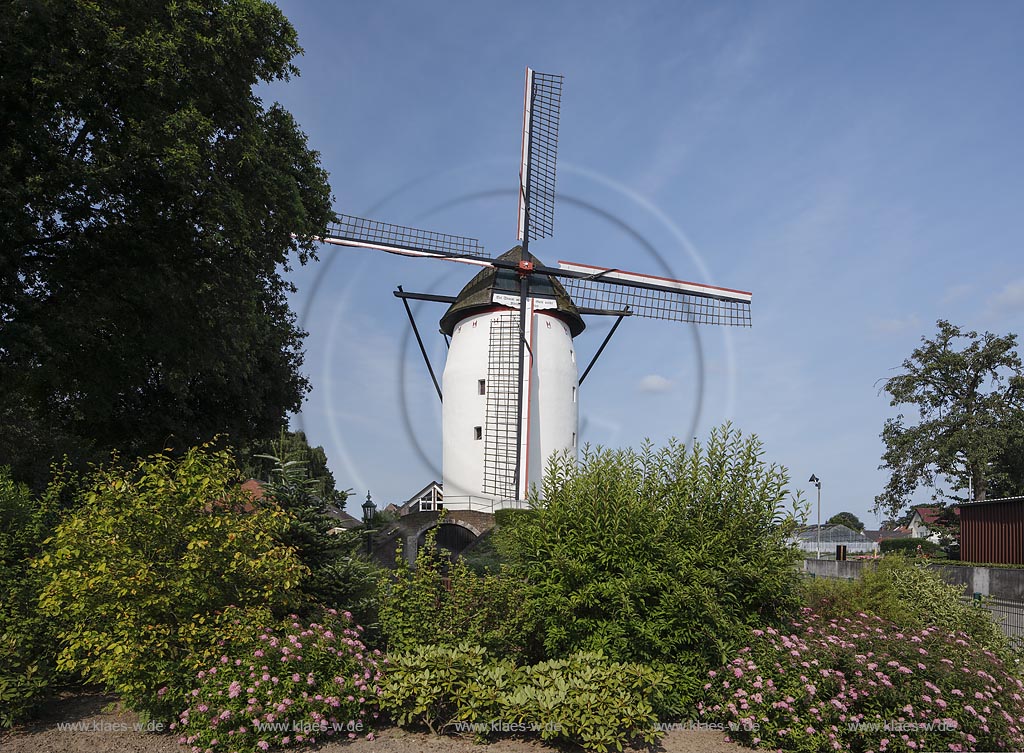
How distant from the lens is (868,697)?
7.76 meters

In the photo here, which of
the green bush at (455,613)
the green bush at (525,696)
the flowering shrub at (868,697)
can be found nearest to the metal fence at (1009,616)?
the flowering shrub at (868,697)

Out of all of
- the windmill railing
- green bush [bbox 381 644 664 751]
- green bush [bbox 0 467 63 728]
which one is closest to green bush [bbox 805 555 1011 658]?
green bush [bbox 381 644 664 751]

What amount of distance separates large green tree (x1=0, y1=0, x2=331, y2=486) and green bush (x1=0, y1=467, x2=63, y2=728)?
363 cm

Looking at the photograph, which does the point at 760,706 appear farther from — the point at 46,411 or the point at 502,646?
the point at 46,411

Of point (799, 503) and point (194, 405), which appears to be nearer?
point (799, 503)

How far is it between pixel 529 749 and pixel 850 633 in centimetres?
473

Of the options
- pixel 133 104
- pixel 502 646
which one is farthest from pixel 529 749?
pixel 133 104

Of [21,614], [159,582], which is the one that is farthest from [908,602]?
[21,614]

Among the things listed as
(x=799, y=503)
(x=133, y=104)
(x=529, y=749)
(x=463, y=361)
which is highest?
(x=133, y=104)

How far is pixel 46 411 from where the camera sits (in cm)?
1839

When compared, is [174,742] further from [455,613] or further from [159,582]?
[455,613]

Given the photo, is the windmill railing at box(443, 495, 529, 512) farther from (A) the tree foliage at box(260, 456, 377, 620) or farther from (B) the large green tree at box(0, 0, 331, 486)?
(A) the tree foliage at box(260, 456, 377, 620)

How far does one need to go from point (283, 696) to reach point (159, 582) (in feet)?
6.63

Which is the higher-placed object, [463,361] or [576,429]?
[463,361]
